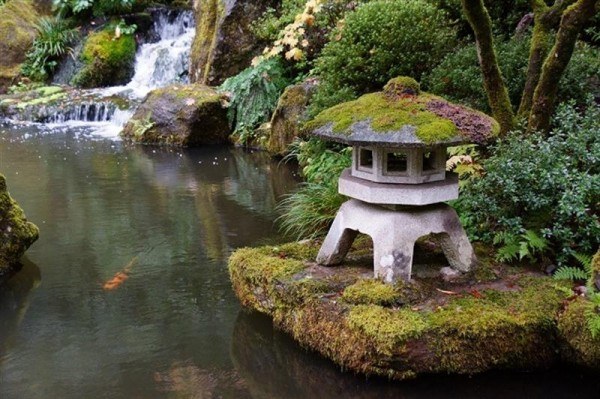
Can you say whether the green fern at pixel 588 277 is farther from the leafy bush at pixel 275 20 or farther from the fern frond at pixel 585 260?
the leafy bush at pixel 275 20

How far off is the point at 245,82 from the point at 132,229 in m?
7.26

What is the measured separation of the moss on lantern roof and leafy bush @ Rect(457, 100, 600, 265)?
841 mm

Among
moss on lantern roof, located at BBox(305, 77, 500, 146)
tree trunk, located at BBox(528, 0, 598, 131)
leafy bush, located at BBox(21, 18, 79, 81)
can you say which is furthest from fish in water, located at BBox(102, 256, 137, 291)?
leafy bush, located at BBox(21, 18, 79, 81)

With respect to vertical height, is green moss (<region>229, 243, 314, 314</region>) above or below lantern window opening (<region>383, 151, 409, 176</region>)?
below

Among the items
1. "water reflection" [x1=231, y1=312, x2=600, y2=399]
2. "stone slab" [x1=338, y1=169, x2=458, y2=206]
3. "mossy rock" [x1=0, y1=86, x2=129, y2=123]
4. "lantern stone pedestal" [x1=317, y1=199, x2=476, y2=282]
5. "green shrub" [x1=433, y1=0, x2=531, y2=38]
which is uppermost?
"green shrub" [x1=433, y1=0, x2=531, y2=38]

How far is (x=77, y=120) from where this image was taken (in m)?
18.7

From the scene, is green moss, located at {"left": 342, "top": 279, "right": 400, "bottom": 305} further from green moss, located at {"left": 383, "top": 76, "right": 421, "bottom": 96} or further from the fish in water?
the fish in water

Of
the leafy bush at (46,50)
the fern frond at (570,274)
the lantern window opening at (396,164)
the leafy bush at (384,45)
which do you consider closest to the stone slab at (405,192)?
the lantern window opening at (396,164)

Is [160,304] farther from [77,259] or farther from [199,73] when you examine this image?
[199,73]

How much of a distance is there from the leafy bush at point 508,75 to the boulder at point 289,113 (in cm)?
408

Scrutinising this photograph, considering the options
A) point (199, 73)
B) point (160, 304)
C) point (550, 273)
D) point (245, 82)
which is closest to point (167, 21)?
point (199, 73)

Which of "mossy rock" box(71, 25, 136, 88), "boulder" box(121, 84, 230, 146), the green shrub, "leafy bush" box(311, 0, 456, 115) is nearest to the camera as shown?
"leafy bush" box(311, 0, 456, 115)

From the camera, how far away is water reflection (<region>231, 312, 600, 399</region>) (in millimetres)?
5062

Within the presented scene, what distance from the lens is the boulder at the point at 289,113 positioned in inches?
534
